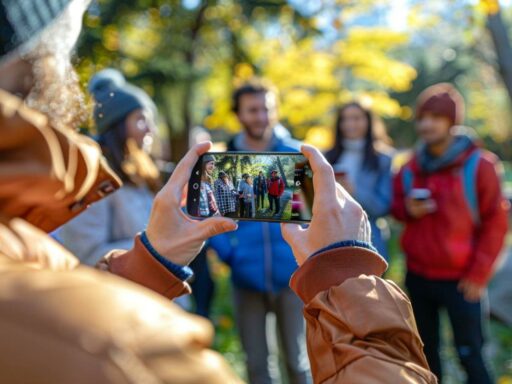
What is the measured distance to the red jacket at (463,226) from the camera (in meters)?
3.54

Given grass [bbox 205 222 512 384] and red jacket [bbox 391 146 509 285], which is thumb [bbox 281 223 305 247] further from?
grass [bbox 205 222 512 384]

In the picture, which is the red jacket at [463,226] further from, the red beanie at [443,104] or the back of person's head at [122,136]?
the back of person's head at [122,136]

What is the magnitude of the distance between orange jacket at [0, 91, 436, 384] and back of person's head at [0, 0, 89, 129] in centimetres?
6

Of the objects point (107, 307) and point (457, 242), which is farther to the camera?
point (457, 242)

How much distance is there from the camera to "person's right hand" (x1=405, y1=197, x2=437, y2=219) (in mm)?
3596

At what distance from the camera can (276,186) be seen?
5.78 feet

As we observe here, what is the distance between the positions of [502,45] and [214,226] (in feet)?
17.3

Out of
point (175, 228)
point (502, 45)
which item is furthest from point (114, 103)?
point (502, 45)

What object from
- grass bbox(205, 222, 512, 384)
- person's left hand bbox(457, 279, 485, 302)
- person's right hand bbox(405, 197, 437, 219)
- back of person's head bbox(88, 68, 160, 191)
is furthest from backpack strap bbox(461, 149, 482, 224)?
back of person's head bbox(88, 68, 160, 191)

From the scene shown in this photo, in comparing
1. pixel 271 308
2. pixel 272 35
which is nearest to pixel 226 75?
pixel 272 35

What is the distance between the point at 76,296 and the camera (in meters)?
0.67

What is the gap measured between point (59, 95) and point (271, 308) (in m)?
2.61

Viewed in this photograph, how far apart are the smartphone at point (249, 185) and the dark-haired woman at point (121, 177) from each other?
3.81 feet

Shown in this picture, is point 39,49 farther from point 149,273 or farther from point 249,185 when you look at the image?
point 249,185
